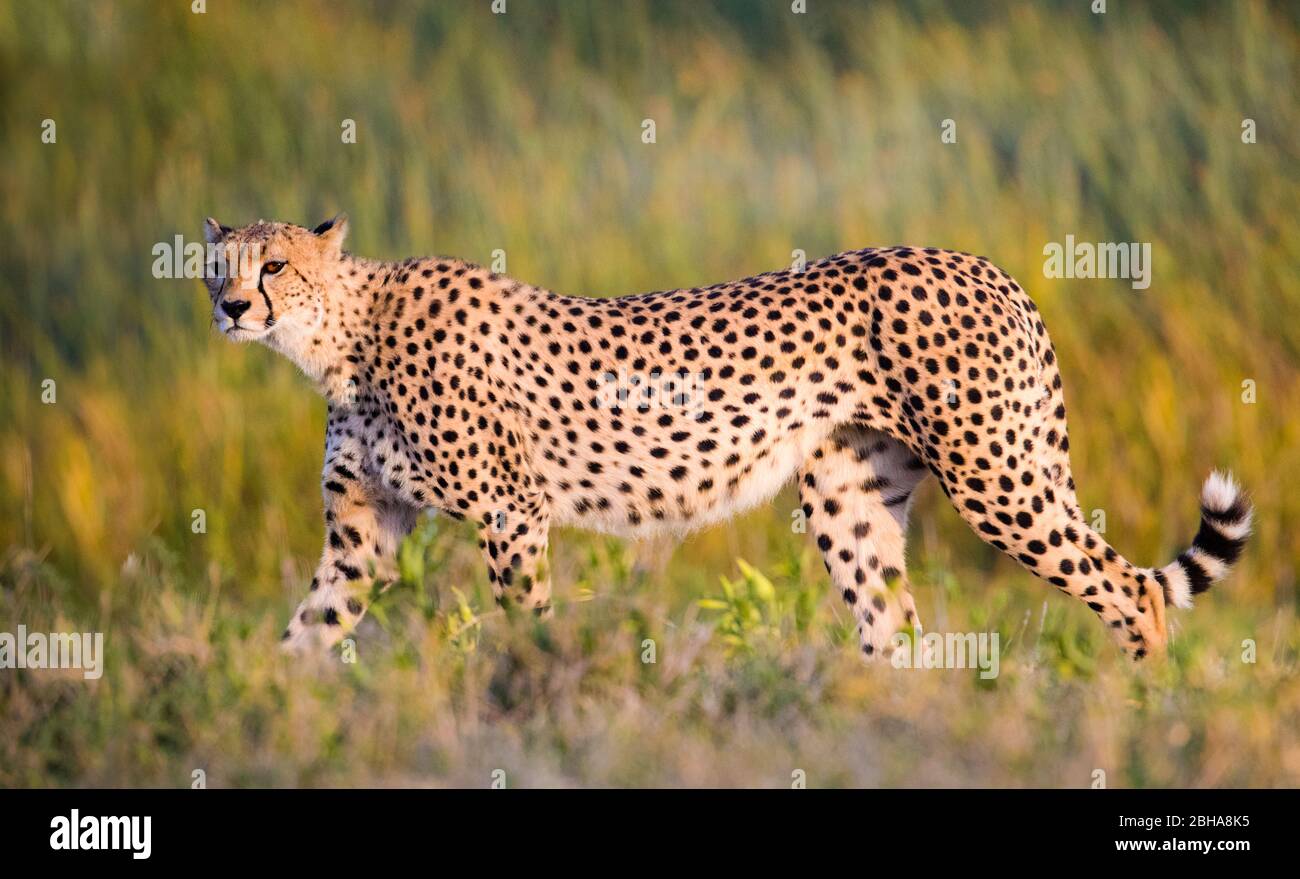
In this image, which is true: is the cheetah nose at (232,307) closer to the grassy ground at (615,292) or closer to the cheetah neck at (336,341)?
the cheetah neck at (336,341)

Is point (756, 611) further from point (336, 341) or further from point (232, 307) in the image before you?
point (232, 307)

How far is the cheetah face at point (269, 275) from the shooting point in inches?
176

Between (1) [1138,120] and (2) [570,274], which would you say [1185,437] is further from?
(2) [570,274]

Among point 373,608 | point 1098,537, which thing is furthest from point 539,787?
point 1098,537

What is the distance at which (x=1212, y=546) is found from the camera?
4.70 meters

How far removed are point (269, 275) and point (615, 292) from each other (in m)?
2.47

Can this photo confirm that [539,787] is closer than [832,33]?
Yes

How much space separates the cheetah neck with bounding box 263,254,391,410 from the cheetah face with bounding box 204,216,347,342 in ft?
0.05

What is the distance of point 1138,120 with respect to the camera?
7.23 metres

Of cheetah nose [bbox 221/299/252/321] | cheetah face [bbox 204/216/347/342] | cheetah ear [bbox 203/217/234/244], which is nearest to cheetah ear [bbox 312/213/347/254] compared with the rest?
cheetah face [bbox 204/216/347/342]

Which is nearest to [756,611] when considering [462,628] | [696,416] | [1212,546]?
[696,416]

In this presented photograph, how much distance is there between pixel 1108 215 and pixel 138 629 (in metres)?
4.16

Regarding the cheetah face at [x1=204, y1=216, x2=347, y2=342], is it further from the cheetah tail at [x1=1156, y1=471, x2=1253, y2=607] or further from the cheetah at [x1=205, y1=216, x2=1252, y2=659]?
the cheetah tail at [x1=1156, y1=471, x2=1253, y2=607]

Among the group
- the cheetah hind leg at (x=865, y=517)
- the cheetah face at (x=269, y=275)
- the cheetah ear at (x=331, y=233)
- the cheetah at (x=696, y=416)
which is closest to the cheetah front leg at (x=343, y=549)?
the cheetah at (x=696, y=416)
